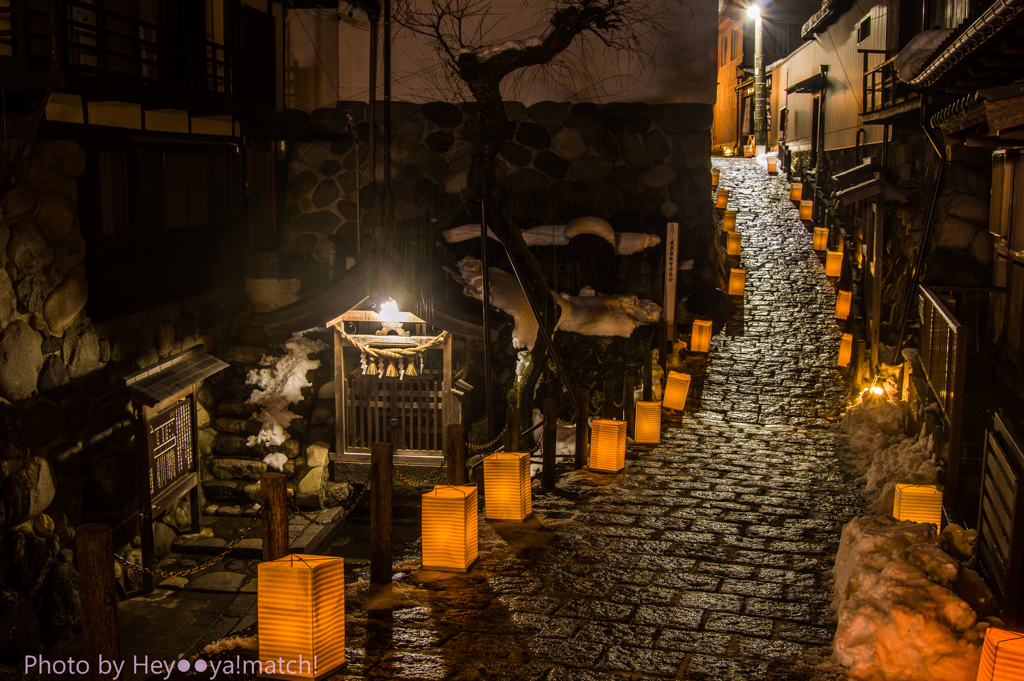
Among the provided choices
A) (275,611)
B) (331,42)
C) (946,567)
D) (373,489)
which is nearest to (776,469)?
(946,567)

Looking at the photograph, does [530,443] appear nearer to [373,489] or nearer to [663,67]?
[373,489]

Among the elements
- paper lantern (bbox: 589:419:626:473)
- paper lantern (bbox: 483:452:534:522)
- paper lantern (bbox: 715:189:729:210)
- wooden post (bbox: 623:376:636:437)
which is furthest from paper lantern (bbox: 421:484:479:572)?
paper lantern (bbox: 715:189:729:210)

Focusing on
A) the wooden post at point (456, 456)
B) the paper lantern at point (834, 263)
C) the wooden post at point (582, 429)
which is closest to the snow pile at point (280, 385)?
the wooden post at point (582, 429)

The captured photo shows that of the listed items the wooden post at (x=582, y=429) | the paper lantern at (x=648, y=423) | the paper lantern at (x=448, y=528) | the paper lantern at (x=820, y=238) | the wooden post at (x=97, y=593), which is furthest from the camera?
the paper lantern at (x=820, y=238)

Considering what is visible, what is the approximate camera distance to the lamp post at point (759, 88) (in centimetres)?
3872

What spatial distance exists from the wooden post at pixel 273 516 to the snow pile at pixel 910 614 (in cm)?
433

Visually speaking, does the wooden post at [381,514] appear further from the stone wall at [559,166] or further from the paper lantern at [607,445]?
the stone wall at [559,166]

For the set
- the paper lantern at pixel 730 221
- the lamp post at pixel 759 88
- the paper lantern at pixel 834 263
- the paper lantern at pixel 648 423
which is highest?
the lamp post at pixel 759 88

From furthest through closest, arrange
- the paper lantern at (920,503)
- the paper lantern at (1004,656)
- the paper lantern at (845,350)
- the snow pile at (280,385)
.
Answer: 1. the paper lantern at (845,350)
2. the snow pile at (280,385)
3. the paper lantern at (920,503)
4. the paper lantern at (1004,656)

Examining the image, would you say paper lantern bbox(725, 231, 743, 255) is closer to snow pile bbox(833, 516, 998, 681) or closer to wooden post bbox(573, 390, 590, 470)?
wooden post bbox(573, 390, 590, 470)

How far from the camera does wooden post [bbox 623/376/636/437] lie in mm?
12453

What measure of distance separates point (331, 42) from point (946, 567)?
1515 cm

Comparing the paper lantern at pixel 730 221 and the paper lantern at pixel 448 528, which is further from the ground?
the paper lantern at pixel 730 221

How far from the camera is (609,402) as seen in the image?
11734 millimetres
